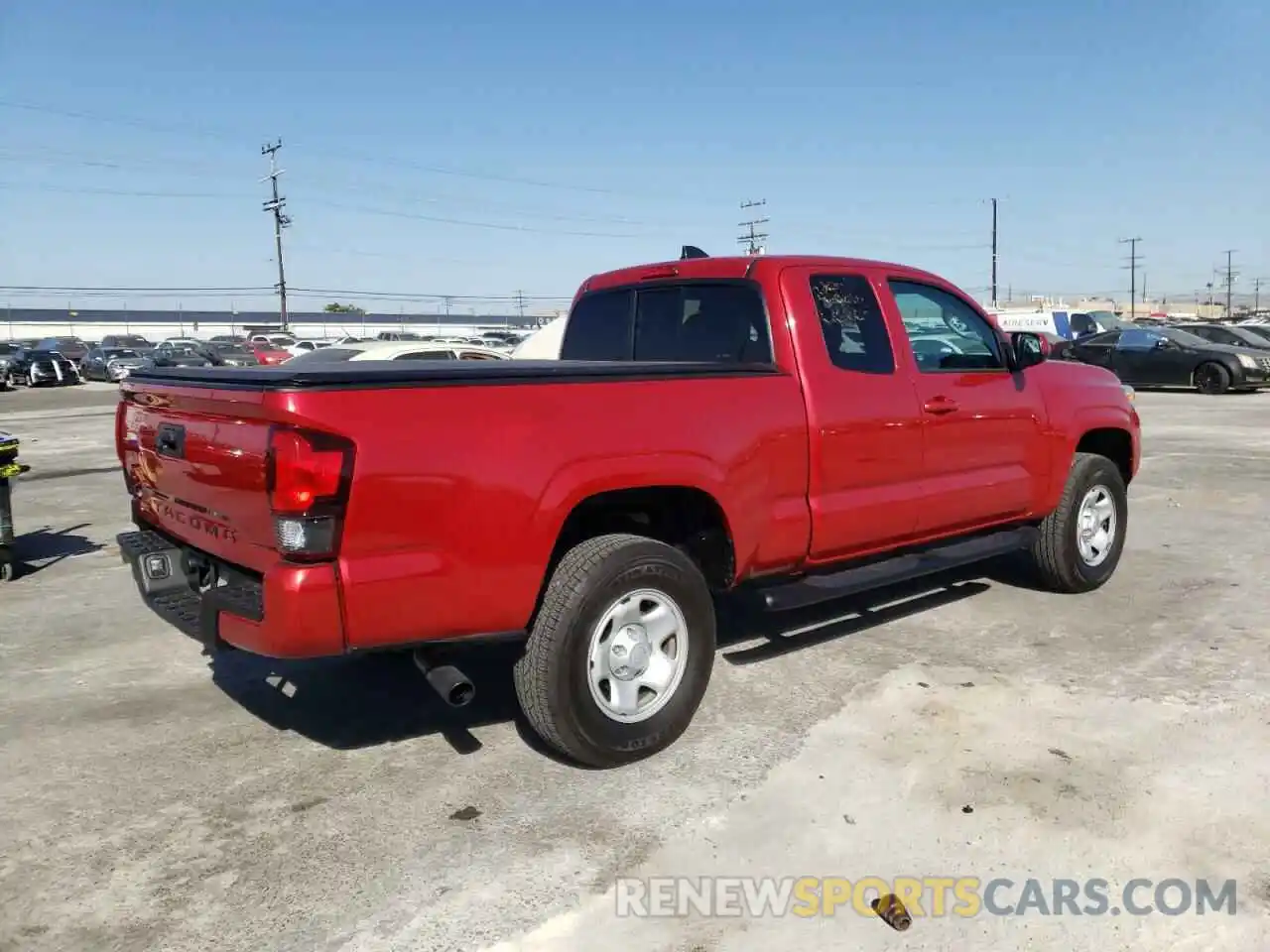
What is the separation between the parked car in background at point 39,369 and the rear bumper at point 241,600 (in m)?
39.0

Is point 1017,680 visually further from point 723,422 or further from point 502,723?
point 502,723

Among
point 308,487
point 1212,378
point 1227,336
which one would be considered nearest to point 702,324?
point 308,487

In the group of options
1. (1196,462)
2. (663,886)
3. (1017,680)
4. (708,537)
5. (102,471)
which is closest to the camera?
(663,886)

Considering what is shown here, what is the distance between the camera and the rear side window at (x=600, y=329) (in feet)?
17.4

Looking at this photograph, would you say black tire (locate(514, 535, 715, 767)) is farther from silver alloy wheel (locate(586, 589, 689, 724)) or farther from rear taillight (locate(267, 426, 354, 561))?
rear taillight (locate(267, 426, 354, 561))

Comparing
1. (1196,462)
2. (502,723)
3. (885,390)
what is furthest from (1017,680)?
(1196,462)

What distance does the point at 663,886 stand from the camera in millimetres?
2998

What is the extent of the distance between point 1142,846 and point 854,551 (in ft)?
5.80

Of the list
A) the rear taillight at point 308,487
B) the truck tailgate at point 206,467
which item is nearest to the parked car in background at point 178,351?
the truck tailgate at point 206,467

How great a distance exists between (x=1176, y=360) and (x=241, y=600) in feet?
78.1

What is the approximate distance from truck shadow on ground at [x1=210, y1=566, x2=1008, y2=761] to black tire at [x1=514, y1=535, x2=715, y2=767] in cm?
22

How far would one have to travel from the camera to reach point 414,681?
4785 mm

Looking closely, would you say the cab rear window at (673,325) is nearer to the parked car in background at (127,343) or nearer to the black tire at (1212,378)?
the black tire at (1212,378)

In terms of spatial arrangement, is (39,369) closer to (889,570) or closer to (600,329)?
(600,329)
